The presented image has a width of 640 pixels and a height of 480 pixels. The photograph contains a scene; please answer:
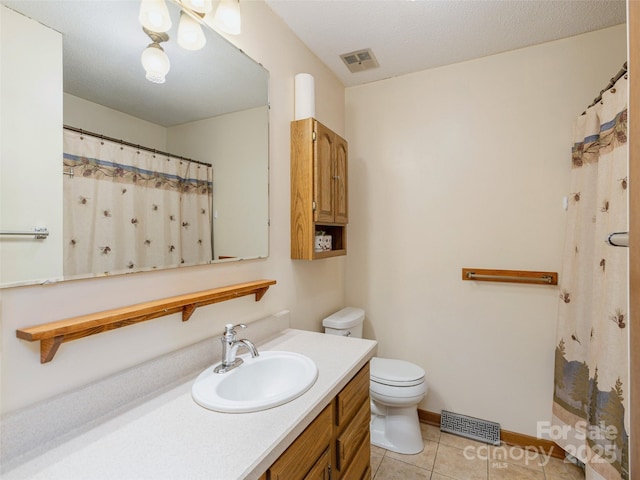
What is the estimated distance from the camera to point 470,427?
207 cm

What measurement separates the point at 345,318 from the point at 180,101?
1545 mm

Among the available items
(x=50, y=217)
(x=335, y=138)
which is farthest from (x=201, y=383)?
(x=335, y=138)

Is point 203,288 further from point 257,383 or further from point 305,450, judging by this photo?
point 305,450

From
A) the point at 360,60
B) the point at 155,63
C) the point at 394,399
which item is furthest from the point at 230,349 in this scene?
the point at 360,60

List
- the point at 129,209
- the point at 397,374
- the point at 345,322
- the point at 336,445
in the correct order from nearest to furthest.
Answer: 1. the point at 129,209
2. the point at 336,445
3. the point at 397,374
4. the point at 345,322

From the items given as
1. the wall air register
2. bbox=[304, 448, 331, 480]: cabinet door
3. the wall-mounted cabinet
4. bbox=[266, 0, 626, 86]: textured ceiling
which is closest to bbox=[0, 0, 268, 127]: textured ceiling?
the wall-mounted cabinet

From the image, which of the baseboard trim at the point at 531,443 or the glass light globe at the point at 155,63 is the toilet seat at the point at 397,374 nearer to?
the baseboard trim at the point at 531,443

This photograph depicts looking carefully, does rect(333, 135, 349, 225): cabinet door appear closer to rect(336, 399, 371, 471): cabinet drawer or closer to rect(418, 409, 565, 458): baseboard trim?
rect(336, 399, 371, 471): cabinet drawer

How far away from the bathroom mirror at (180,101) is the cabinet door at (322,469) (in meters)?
0.79

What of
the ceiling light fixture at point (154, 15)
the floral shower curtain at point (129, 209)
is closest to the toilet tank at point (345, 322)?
the floral shower curtain at point (129, 209)

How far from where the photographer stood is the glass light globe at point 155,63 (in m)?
1.08

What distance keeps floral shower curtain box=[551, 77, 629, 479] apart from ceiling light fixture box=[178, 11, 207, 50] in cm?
168

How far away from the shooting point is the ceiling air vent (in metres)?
2.03

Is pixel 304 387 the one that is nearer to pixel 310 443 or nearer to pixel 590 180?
pixel 310 443
